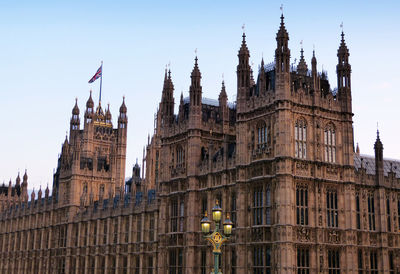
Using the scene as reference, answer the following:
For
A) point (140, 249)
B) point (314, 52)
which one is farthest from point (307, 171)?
point (140, 249)

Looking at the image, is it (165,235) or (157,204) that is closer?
(165,235)

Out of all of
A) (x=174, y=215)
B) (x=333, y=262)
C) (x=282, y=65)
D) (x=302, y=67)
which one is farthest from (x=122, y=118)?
(x=333, y=262)

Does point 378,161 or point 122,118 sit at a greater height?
point 122,118

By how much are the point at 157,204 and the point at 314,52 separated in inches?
1100

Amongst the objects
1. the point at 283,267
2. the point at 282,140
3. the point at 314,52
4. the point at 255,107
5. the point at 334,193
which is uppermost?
the point at 314,52

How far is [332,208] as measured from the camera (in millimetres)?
50562

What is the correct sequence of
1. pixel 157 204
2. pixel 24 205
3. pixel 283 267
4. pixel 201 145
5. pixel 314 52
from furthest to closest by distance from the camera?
pixel 24 205, pixel 157 204, pixel 201 145, pixel 314 52, pixel 283 267

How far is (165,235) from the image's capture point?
61750 millimetres

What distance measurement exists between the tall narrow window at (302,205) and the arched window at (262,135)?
192 inches

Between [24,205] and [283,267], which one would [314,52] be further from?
[24,205]

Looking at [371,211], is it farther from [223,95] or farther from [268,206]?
[223,95]

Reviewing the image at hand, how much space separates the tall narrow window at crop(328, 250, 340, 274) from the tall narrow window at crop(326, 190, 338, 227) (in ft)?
7.51

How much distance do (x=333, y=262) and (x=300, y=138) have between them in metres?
10.4

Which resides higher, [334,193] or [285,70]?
[285,70]
